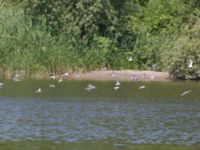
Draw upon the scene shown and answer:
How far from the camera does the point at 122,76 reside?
40719 millimetres

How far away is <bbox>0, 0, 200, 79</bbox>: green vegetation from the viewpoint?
40.5 metres

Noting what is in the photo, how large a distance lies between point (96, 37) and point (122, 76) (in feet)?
12.3

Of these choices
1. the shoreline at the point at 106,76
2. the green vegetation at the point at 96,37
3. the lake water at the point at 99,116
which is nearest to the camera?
the lake water at the point at 99,116

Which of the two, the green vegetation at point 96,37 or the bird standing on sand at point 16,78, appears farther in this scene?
the green vegetation at point 96,37

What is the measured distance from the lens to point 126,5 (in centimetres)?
4625

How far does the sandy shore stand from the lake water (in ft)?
9.62

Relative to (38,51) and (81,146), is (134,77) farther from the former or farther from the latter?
(81,146)

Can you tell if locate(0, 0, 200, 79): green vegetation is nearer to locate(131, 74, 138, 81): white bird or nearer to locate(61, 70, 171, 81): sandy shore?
locate(61, 70, 171, 81): sandy shore

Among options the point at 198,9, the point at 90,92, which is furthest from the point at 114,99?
the point at 198,9

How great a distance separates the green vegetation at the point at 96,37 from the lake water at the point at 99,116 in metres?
3.57

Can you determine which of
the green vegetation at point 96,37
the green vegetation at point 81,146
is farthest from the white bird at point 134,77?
the green vegetation at point 81,146

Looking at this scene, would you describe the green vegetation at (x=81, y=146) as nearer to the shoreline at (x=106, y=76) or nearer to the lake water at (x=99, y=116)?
the lake water at (x=99, y=116)

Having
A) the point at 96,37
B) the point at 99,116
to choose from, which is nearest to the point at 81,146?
the point at 99,116

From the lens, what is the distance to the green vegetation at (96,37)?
4050 centimetres
